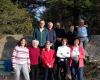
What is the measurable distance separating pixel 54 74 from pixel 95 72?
2167 mm

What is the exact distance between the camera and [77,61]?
1475 cm

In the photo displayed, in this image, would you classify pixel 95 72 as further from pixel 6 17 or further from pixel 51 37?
pixel 6 17

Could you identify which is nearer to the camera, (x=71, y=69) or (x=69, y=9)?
(x=71, y=69)

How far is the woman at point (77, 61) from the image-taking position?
48.4 ft

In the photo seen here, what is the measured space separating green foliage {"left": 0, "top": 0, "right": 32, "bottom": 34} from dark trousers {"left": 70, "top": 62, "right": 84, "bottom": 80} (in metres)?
6.73

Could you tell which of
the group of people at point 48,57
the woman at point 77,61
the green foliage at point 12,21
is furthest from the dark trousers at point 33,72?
the green foliage at point 12,21

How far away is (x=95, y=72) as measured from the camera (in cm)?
1636

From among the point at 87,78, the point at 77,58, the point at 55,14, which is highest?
the point at 77,58

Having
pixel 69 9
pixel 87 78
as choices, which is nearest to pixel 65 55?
pixel 87 78

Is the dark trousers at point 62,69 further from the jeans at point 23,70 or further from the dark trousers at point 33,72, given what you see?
the jeans at point 23,70

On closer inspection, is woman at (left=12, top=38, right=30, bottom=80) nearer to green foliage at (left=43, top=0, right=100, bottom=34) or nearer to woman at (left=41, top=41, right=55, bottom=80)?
woman at (left=41, top=41, right=55, bottom=80)

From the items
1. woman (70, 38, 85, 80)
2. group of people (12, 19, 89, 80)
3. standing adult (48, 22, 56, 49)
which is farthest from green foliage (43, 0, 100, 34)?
woman (70, 38, 85, 80)

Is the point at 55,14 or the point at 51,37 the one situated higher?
the point at 51,37

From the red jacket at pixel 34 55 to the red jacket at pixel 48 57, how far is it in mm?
178
